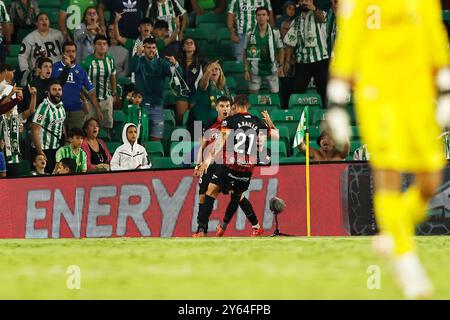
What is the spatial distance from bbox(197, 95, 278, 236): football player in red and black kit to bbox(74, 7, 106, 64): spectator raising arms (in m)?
4.94

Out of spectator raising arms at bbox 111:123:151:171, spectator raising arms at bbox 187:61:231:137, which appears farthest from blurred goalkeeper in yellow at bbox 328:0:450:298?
spectator raising arms at bbox 187:61:231:137

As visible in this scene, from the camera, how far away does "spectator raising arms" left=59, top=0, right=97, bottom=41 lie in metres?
23.0

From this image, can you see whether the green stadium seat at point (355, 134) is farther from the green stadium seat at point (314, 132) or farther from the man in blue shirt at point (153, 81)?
the man in blue shirt at point (153, 81)

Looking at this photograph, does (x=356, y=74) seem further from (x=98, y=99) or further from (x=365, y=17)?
(x=98, y=99)

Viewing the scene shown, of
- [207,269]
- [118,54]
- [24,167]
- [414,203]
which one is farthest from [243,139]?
[414,203]

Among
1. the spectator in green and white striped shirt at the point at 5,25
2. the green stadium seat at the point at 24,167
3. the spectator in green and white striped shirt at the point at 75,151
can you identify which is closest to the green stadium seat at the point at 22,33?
the spectator in green and white striped shirt at the point at 5,25

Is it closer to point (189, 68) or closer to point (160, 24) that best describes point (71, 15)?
point (160, 24)

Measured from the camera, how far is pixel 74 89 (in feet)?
70.2

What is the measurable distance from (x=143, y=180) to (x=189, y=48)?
12.9 feet

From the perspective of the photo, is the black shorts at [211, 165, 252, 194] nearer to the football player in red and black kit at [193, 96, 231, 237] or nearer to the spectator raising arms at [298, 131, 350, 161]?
the football player in red and black kit at [193, 96, 231, 237]

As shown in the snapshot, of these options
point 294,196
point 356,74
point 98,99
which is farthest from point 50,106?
point 356,74

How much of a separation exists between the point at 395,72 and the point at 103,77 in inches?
557

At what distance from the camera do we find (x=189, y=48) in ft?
73.1

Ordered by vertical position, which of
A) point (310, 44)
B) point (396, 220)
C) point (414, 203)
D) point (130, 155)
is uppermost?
point (310, 44)
